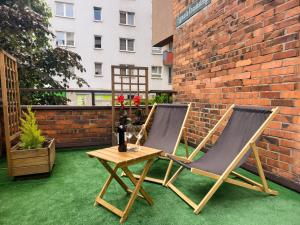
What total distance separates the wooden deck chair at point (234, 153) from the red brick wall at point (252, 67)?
1.31ft

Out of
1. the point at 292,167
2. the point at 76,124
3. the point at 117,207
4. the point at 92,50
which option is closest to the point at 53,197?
the point at 117,207

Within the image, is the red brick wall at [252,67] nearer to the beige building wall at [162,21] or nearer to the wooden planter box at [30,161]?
the beige building wall at [162,21]

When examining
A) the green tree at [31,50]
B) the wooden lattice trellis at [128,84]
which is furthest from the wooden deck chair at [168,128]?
the green tree at [31,50]

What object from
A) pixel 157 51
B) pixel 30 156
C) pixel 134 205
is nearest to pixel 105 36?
pixel 157 51

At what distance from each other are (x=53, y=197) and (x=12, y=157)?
0.77 metres

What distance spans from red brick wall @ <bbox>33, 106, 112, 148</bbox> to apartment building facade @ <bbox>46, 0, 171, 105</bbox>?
8913 mm

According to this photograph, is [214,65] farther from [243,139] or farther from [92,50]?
[92,50]

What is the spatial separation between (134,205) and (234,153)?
3.54ft

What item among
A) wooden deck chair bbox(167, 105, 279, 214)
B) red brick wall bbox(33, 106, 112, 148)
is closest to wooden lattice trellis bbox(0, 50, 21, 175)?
red brick wall bbox(33, 106, 112, 148)

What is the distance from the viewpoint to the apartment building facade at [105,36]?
43.4 feet

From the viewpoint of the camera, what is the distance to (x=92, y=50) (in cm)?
1371

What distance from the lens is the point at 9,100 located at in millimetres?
2660

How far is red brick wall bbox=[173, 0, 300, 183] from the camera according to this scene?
217 cm

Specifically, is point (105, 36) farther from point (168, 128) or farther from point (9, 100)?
point (168, 128)
